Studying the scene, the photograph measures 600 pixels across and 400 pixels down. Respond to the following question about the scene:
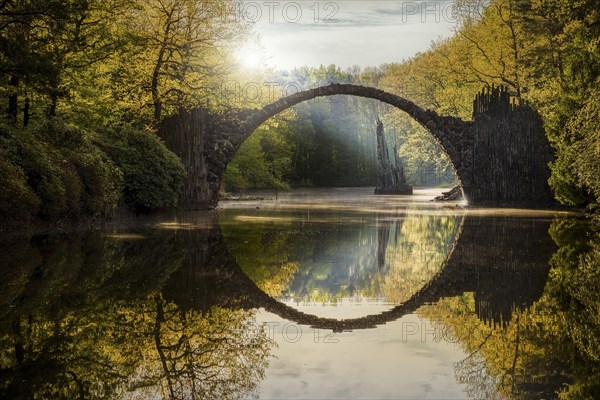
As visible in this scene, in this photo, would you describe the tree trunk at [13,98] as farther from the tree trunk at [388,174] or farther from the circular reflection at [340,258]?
the tree trunk at [388,174]

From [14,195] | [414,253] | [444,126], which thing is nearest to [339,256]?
[414,253]

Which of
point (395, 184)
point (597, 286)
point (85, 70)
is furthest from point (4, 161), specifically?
point (395, 184)

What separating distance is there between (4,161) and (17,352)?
10.4 metres

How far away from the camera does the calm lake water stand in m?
5.08

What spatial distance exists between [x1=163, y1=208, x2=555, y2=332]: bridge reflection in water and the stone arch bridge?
29.2 ft

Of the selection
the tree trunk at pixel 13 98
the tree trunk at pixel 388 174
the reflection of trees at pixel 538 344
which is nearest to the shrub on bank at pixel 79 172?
the tree trunk at pixel 13 98

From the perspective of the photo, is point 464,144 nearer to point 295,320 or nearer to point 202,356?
point 295,320

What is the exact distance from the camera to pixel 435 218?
79.6 feet

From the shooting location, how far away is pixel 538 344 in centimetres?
617

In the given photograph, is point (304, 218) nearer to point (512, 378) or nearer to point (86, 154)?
point (86, 154)

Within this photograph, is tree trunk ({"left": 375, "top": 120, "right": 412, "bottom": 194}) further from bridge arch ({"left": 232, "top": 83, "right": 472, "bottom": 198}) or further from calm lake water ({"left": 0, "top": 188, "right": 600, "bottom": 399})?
calm lake water ({"left": 0, "top": 188, "right": 600, "bottom": 399})

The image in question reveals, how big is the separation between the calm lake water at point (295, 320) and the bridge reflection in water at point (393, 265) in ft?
0.16

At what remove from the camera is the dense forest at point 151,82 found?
55.9 ft

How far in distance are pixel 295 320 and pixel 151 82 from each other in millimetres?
21340
